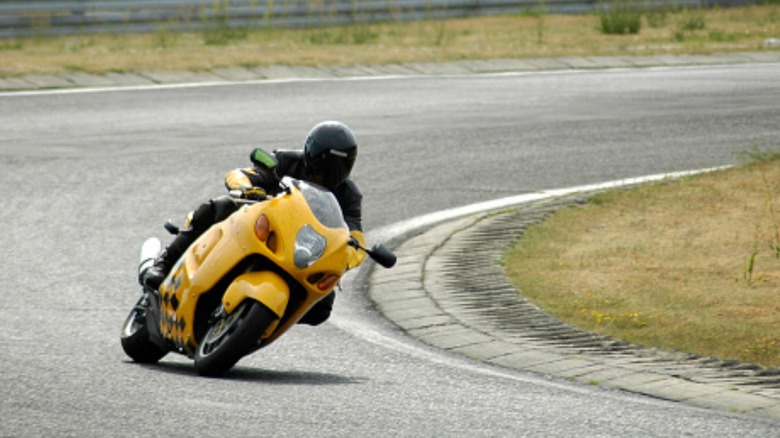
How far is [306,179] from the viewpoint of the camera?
7910 mm

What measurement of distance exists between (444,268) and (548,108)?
25.5 feet

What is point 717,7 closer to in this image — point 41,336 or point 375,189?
point 375,189

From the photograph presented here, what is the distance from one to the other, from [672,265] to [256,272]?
371cm

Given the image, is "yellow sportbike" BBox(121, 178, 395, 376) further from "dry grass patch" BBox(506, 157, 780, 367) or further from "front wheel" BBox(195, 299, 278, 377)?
"dry grass patch" BBox(506, 157, 780, 367)

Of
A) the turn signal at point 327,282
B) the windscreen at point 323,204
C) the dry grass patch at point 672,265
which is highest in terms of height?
the windscreen at point 323,204

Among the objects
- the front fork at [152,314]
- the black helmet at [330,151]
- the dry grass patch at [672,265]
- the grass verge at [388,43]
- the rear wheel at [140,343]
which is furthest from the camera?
the grass verge at [388,43]

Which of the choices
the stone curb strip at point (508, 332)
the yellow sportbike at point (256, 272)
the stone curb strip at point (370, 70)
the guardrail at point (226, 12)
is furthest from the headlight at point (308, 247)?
the guardrail at point (226, 12)

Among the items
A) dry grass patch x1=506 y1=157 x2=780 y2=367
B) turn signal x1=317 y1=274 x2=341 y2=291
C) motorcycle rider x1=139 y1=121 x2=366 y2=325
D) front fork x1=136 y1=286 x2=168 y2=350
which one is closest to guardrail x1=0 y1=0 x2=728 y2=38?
dry grass patch x1=506 y1=157 x2=780 y2=367

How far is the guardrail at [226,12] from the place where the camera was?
23938mm

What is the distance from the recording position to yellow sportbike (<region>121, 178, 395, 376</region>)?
23.9ft

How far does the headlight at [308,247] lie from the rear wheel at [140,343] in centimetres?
113

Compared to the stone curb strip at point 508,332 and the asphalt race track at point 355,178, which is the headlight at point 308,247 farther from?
the stone curb strip at point 508,332

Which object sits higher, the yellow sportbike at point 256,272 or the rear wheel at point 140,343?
the yellow sportbike at point 256,272

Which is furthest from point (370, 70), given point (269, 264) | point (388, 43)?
point (269, 264)
